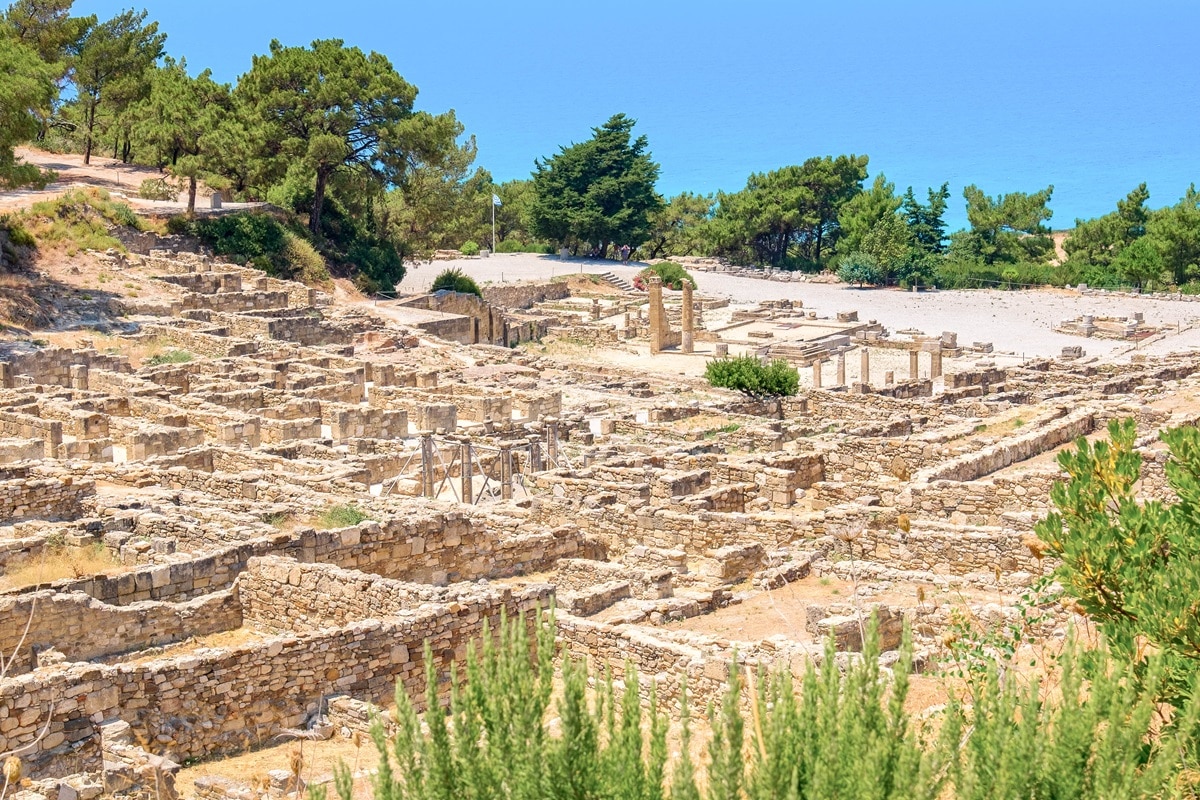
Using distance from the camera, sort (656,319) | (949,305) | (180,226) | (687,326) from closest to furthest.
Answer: (180,226), (656,319), (687,326), (949,305)

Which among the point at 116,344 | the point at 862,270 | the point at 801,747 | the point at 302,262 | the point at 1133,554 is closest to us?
the point at 801,747

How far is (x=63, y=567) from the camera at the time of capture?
609 inches

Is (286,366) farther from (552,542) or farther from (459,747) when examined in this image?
(459,747)

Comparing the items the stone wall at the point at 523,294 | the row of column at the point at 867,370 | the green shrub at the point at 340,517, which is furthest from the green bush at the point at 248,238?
the green shrub at the point at 340,517

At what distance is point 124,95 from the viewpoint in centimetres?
6178

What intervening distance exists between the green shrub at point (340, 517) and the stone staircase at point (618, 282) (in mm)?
49291

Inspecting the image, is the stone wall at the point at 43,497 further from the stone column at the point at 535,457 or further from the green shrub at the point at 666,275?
the green shrub at the point at 666,275

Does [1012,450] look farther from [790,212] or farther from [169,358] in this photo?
[790,212]

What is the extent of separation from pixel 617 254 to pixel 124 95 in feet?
102

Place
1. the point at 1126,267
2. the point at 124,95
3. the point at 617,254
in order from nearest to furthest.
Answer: the point at 124,95 < the point at 1126,267 < the point at 617,254

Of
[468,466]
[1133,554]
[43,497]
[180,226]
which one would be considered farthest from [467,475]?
[180,226]

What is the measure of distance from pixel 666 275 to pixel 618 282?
7.04 feet

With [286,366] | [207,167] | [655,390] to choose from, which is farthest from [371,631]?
[207,167]

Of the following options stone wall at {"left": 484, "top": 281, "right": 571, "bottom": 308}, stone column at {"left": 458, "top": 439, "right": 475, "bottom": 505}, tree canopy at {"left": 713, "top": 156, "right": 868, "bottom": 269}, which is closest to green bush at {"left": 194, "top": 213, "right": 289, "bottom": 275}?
stone wall at {"left": 484, "top": 281, "right": 571, "bottom": 308}
